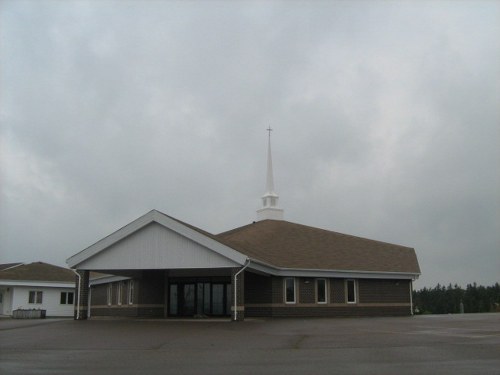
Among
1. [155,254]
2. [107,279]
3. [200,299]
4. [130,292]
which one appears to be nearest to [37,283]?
[107,279]

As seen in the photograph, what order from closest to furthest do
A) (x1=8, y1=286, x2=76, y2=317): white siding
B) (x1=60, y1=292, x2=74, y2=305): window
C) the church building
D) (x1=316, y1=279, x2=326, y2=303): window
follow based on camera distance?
the church building, (x1=316, y1=279, x2=326, y2=303): window, (x1=8, y1=286, x2=76, y2=317): white siding, (x1=60, y1=292, x2=74, y2=305): window

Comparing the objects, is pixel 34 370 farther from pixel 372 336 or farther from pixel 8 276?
pixel 8 276

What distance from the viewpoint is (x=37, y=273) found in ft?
152

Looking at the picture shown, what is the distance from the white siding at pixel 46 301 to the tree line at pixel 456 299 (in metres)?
31.6

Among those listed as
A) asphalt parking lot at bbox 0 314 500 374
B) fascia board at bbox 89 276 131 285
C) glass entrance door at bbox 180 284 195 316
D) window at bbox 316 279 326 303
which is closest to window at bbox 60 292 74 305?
fascia board at bbox 89 276 131 285

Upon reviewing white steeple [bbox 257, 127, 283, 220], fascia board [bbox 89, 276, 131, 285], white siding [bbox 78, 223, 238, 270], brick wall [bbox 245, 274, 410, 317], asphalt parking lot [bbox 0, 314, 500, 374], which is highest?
white steeple [bbox 257, 127, 283, 220]

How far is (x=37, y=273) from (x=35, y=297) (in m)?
2.05

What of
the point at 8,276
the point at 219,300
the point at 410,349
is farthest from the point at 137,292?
the point at 410,349

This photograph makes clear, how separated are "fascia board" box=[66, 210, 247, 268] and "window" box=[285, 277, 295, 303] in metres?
7.09

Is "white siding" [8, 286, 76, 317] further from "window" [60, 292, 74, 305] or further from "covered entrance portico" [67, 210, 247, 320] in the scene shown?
"covered entrance portico" [67, 210, 247, 320]

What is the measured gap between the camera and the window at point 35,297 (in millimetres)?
44916

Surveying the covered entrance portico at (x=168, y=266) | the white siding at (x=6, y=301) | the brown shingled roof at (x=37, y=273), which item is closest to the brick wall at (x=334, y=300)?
the covered entrance portico at (x=168, y=266)

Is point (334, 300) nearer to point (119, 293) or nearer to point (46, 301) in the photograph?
point (119, 293)

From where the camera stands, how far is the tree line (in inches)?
2333
